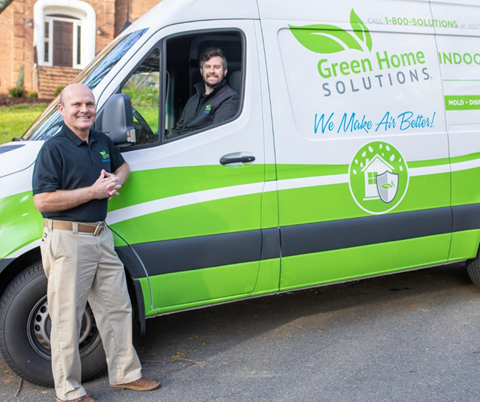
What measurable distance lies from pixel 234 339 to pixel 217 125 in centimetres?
162

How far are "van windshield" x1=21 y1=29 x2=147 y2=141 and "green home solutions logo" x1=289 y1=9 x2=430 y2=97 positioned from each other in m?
1.15

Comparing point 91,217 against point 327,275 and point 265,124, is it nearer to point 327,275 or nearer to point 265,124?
point 265,124

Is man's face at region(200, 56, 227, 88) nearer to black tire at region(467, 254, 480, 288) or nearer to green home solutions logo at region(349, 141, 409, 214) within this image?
green home solutions logo at region(349, 141, 409, 214)

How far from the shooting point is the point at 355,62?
15.3ft

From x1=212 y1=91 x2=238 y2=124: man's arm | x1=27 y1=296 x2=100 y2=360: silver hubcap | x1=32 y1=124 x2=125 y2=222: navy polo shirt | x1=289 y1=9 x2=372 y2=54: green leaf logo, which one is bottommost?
x1=27 y1=296 x2=100 y2=360: silver hubcap

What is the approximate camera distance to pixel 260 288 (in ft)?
14.4

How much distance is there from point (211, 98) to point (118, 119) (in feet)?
2.73

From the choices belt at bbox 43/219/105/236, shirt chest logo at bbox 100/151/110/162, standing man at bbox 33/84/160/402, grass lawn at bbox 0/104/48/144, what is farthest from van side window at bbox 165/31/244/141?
grass lawn at bbox 0/104/48/144

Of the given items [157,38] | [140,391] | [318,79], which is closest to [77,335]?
[140,391]

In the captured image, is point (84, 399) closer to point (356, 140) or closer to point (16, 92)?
point (356, 140)

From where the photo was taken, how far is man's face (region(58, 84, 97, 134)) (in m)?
3.54

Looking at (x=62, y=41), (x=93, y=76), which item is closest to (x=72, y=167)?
(x=93, y=76)

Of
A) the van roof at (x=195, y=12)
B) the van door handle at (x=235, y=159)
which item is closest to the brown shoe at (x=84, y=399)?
the van door handle at (x=235, y=159)

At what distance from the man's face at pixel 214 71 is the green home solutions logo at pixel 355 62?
0.56 metres
